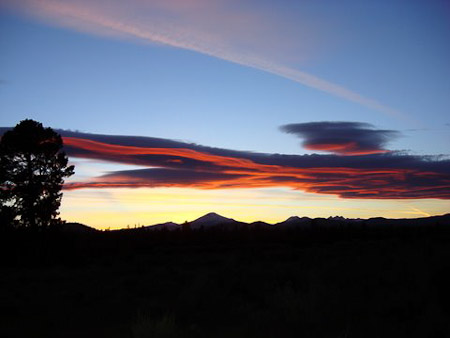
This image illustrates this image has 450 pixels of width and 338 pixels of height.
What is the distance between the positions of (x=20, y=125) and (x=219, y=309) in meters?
26.2

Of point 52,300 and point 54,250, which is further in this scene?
point 54,250

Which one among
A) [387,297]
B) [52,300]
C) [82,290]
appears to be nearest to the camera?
[387,297]

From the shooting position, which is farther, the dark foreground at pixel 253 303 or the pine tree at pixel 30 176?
the pine tree at pixel 30 176

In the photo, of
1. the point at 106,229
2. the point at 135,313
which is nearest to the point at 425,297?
the point at 135,313

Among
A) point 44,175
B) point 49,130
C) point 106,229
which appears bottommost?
point 106,229

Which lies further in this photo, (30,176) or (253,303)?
(30,176)

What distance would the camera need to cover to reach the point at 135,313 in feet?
48.0

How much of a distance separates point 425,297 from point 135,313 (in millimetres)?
8469

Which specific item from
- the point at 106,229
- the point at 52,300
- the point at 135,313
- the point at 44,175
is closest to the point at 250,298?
the point at 135,313

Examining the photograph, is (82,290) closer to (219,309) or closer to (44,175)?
(219,309)

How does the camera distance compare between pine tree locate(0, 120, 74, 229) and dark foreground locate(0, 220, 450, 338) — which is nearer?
dark foreground locate(0, 220, 450, 338)

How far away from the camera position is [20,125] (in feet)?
115

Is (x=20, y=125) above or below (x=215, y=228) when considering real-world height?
above

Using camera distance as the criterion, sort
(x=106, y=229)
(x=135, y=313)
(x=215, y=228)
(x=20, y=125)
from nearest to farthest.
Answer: (x=135, y=313) < (x=20, y=125) < (x=106, y=229) < (x=215, y=228)
